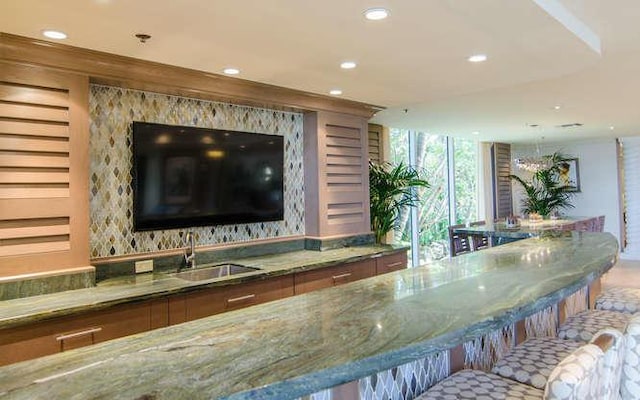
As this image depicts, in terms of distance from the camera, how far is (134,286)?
2598 millimetres

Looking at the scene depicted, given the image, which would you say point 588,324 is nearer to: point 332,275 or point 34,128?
point 332,275

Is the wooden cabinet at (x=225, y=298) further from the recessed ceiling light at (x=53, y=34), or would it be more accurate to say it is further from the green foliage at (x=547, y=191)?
the green foliage at (x=547, y=191)

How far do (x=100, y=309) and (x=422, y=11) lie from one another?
2.21 m

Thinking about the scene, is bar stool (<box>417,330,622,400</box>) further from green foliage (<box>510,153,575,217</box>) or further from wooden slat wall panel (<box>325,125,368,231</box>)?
green foliage (<box>510,153,575,217</box>)

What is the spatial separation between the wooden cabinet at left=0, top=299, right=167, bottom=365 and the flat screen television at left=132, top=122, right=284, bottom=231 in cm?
77

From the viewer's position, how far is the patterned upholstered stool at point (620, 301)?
8.39 feet

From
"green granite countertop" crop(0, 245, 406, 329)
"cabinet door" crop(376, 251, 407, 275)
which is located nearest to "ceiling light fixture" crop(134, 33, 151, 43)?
"green granite countertop" crop(0, 245, 406, 329)

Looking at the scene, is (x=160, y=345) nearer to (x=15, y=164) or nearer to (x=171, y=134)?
(x=15, y=164)

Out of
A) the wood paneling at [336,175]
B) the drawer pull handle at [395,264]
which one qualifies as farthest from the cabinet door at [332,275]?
the wood paneling at [336,175]

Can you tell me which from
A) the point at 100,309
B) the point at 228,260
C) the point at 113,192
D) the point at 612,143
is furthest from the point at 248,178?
the point at 612,143

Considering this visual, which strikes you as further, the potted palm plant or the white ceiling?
the potted palm plant

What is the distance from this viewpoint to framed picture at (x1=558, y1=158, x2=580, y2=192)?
917 cm

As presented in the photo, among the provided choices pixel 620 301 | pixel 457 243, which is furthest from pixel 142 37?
pixel 457 243

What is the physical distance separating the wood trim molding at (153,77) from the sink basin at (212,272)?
1.30 metres
